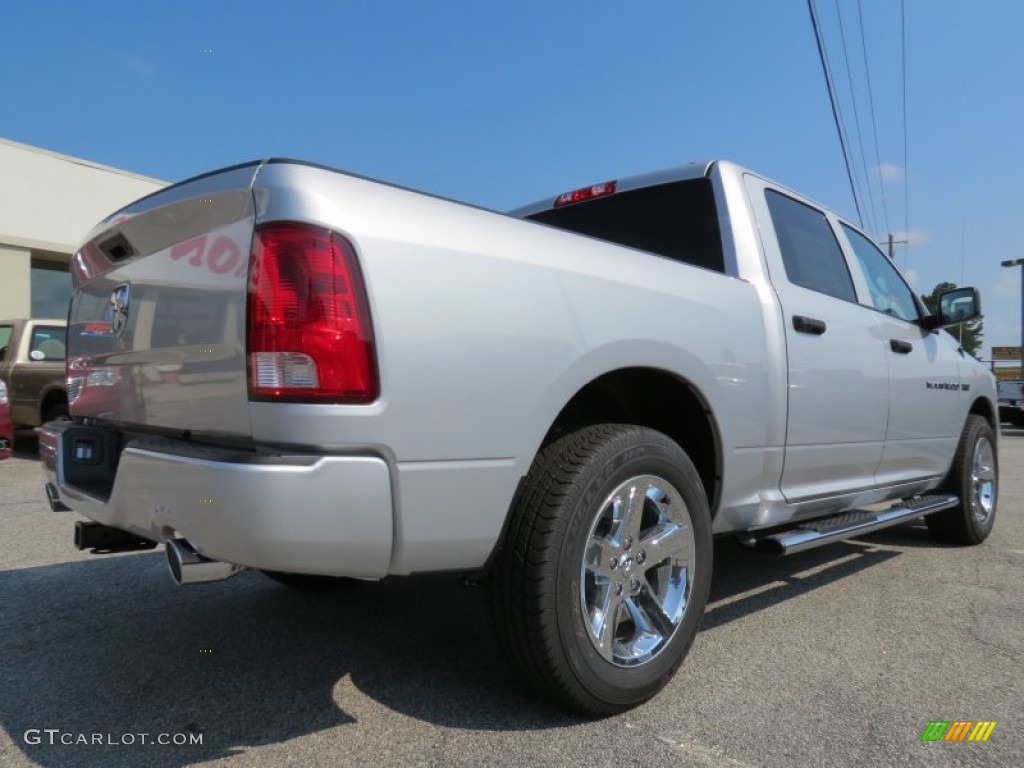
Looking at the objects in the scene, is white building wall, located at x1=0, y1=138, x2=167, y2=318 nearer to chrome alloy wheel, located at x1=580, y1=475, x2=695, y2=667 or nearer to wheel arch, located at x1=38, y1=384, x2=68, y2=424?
wheel arch, located at x1=38, y1=384, x2=68, y2=424

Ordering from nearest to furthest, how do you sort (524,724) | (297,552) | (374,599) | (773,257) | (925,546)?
(297,552)
(524,724)
(773,257)
(374,599)
(925,546)

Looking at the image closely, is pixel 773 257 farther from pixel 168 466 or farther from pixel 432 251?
pixel 168 466

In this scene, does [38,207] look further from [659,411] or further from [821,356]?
[821,356]

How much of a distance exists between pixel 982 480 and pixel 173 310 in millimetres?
5125

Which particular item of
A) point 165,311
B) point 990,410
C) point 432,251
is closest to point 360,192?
point 432,251

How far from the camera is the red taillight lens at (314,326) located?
1.83 m

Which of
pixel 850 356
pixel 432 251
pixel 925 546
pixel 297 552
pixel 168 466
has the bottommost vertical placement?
pixel 925 546

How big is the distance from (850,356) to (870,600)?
1189mm

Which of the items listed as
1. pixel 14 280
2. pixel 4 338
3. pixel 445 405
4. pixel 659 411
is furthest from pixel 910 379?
pixel 14 280

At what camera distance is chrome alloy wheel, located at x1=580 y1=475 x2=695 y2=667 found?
2.33 metres

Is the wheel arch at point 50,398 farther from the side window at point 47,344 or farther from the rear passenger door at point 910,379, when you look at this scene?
the rear passenger door at point 910,379

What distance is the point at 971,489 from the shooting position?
4.89 m

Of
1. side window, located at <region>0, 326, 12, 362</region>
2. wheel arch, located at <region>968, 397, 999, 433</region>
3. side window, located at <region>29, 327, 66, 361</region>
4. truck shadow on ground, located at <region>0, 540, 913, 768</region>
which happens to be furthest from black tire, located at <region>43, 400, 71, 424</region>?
wheel arch, located at <region>968, 397, 999, 433</region>

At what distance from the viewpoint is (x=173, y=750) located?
2.12 meters
